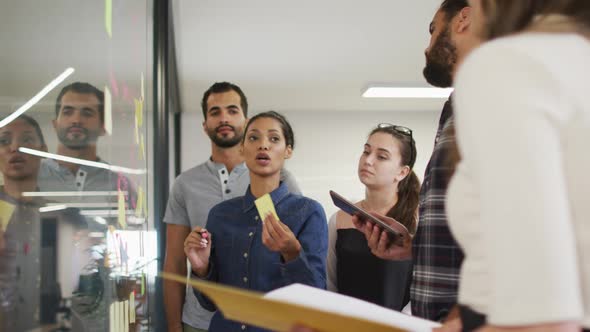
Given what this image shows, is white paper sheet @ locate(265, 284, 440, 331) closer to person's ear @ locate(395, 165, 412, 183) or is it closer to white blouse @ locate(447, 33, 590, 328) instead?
white blouse @ locate(447, 33, 590, 328)

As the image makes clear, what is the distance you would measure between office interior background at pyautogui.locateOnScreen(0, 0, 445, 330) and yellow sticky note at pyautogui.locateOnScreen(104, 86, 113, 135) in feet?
0.04

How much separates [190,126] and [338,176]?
1970 millimetres

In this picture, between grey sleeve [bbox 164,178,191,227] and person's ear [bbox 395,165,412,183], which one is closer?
grey sleeve [bbox 164,178,191,227]

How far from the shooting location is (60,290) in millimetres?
647

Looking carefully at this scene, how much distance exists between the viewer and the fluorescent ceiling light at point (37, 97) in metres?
0.52

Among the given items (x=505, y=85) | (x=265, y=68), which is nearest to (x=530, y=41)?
(x=505, y=85)

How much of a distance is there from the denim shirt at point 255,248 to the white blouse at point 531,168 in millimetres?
1113

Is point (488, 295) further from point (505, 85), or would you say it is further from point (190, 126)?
point (190, 126)

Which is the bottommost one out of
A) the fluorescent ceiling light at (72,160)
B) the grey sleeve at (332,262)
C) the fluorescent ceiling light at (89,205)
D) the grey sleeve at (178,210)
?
the grey sleeve at (332,262)

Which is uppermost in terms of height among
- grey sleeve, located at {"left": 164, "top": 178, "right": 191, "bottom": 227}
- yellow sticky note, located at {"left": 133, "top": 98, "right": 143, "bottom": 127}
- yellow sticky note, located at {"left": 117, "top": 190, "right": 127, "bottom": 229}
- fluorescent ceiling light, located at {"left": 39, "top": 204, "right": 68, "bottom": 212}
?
yellow sticky note, located at {"left": 133, "top": 98, "right": 143, "bottom": 127}

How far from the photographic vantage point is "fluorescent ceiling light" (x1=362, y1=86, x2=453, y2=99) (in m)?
6.01

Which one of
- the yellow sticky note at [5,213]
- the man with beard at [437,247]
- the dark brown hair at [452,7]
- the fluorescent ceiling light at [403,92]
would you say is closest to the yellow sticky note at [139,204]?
the man with beard at [437,247]

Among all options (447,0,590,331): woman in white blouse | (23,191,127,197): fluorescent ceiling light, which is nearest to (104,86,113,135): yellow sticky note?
(23,191,127,197): fluorescent ceiling light

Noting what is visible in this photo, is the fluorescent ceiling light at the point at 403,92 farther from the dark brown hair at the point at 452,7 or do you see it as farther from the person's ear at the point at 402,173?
the dark brown hair at the point at 452,7
